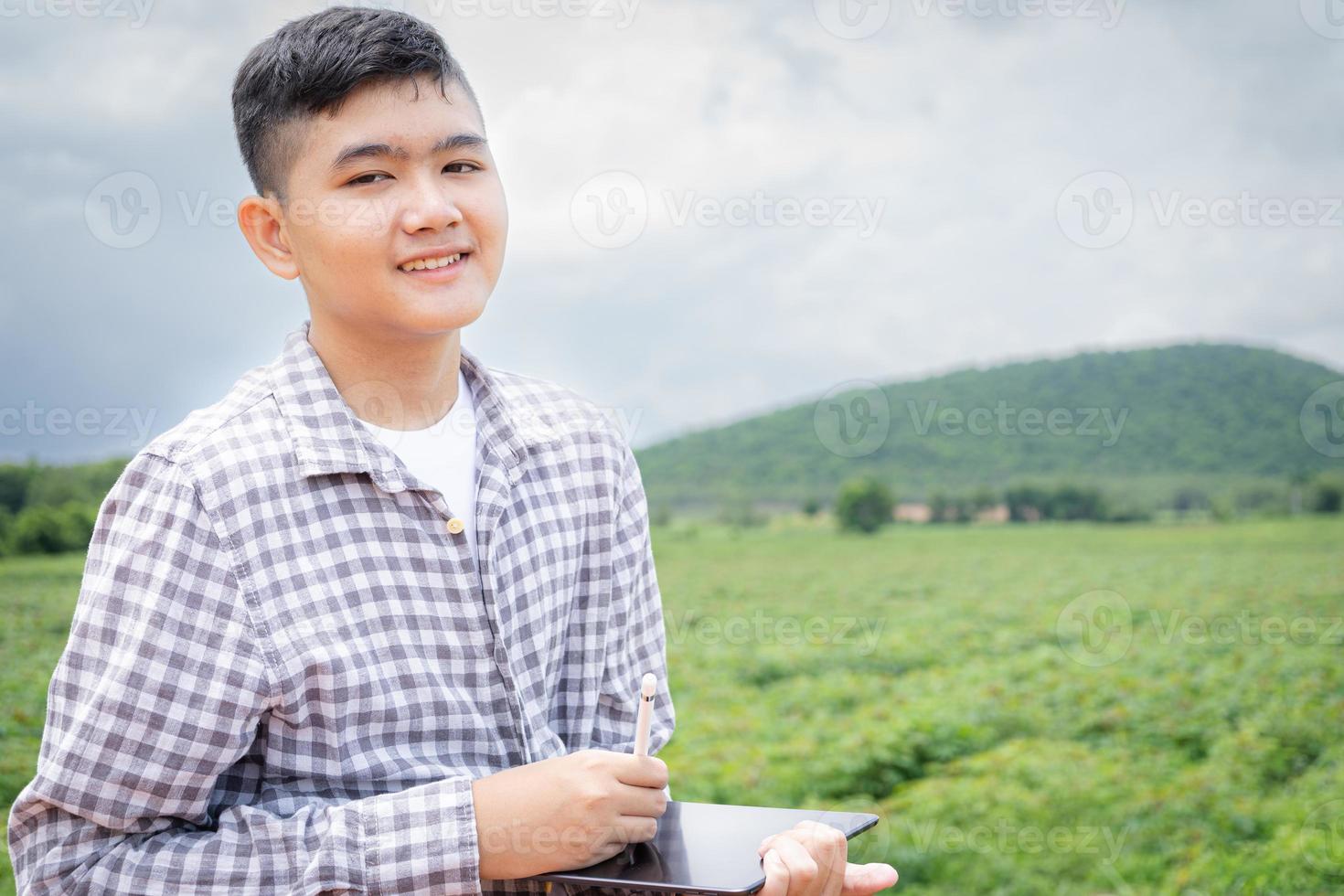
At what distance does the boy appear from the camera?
1.22 meters

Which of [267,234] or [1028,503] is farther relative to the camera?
[1028,503]

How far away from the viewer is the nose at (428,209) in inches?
55.1

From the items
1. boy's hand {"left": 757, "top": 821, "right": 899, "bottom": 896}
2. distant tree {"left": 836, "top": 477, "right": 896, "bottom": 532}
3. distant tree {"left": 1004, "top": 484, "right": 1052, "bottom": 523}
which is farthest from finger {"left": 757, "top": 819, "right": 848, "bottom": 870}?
distant tree {"left": 1004, "top": 484, "right": 1052, "bottom": 523}

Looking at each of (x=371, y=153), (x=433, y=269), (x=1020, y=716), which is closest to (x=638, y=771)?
(x=433, y=269)

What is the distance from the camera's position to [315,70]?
1.42 metres

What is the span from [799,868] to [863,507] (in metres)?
20.9

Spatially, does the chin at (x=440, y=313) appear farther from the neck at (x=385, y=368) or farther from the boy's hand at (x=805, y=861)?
the boy's hand at (x=805, y=861)

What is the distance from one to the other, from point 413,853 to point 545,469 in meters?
0.59

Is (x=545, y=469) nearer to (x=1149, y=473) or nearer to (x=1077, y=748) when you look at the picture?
(x=1077, y=748)

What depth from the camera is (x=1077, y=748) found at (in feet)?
19.5

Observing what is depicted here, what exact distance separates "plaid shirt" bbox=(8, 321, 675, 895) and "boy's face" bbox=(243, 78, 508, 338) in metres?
0.14

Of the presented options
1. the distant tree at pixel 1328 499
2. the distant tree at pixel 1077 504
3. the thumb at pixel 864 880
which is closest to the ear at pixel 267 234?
the thumb at pixel 864 880

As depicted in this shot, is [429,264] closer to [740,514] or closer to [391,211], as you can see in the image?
[391,211]

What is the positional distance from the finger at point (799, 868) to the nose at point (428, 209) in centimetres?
85
